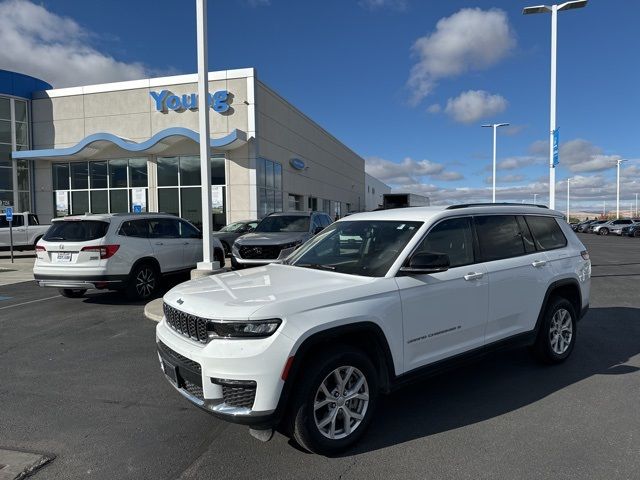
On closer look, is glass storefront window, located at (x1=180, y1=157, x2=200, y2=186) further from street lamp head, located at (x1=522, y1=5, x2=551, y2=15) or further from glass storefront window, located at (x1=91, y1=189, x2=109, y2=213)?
street lamp head, located at (x1=522, y1=5, x2=551, y2=15)

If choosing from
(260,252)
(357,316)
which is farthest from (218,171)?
(357,316)

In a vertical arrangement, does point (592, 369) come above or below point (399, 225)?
below

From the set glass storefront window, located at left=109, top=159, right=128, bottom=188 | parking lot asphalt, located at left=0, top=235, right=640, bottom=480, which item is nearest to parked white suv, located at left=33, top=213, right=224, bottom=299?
parking lot asphalt, located at left=0, top=235, right=640, bottom=480

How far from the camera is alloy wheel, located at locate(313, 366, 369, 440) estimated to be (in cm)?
329

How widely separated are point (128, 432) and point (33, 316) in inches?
221

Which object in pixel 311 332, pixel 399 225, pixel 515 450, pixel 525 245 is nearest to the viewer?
pixel 311 332

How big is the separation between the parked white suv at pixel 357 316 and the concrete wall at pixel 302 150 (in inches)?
811

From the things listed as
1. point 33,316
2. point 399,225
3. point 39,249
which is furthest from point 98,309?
point 399,225

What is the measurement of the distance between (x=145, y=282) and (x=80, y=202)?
65.8 ft

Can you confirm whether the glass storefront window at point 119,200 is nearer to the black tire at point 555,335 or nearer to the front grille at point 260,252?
the front grille at point 260,252

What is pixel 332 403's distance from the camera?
10.9ft

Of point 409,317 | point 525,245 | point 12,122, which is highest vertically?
point 12,122

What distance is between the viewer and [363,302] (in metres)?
3.41

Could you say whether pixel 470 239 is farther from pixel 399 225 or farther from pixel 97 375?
pixel 97 375
